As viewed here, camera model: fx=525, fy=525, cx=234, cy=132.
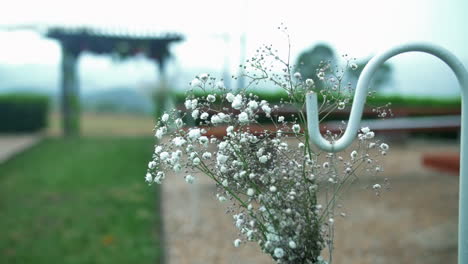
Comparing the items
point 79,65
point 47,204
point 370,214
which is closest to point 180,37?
point 79,65

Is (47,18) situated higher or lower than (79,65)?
higher

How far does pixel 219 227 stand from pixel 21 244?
1.54 meters

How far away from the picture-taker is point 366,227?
436cm

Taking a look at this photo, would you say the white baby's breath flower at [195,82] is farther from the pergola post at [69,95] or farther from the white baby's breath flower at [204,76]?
the pergola post at [69,95]

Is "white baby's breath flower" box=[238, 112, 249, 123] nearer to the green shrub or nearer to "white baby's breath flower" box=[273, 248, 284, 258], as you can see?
"white baby's breath flower" box=[273, 248, 284, 258]

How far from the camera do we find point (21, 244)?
12.8ft

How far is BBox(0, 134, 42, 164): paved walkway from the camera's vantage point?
8.65 metres

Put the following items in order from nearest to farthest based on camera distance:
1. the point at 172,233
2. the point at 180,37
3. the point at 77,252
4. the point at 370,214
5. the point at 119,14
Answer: the point at 77,252
the point at 172,233
the point at 370,214
the point at 119,14
the point at 180,37

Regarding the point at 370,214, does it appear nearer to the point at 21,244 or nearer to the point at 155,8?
the point at 21,244

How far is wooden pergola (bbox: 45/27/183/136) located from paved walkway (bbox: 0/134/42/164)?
0.88 m

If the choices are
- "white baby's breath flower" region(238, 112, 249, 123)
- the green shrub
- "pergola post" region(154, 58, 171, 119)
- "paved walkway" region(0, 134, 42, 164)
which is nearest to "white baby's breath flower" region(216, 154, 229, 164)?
"white baby's breath flower" region(238, 112, 249, 123)

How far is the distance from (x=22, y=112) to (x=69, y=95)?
1.31m

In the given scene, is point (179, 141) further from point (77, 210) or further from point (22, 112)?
point (22, 112)

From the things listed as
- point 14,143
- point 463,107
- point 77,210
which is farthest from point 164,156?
point 14,143
